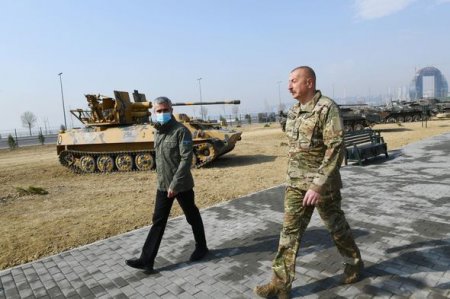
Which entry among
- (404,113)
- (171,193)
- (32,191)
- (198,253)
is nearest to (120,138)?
(32,191)

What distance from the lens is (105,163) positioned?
47.6 feet

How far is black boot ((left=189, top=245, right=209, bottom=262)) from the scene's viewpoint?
4.62m

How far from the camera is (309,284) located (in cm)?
376

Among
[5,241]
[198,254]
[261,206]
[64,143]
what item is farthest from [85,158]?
[198,254]

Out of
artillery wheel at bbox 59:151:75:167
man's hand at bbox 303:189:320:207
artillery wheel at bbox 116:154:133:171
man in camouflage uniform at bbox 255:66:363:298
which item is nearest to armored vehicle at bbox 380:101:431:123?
artillery wheel at bbox 116:154:133:171

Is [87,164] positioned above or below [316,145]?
below

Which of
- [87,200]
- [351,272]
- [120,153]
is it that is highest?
[120,153]

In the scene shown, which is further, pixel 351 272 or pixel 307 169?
pixel 351 272

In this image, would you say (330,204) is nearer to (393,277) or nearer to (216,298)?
(393,277)

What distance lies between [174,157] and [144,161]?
10009mm

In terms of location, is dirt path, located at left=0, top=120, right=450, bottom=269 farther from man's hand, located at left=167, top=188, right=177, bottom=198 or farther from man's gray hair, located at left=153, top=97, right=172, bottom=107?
man's gray hair, located at left=153, top=97, right=172, bottom=107

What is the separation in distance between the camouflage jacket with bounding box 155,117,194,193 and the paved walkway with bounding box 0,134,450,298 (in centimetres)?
101

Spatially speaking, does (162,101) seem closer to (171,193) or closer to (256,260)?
(171,193)

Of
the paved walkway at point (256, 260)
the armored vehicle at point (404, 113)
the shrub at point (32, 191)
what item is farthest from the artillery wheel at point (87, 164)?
the armored vehicle at point (404, 113)
